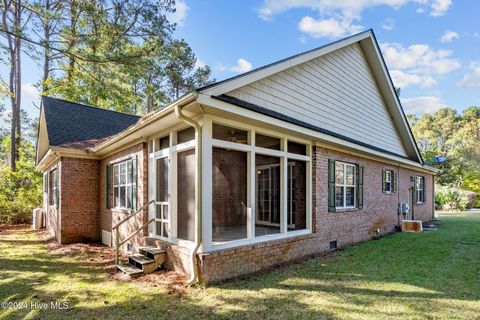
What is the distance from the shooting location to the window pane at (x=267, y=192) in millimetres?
9266

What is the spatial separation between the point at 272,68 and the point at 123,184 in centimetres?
528

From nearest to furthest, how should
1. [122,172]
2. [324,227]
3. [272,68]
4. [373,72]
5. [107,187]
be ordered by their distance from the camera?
[272,68]
[324,227]
[122,172]
[107,187]
[373,72]

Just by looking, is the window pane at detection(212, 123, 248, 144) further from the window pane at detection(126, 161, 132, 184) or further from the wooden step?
Result: the wooden step

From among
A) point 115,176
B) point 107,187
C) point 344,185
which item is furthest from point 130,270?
point 344,185

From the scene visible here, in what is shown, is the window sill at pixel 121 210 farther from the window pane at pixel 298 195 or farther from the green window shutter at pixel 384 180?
the green window shutter at pixel 384 180

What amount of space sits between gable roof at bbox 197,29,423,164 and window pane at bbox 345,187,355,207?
5.79 feet

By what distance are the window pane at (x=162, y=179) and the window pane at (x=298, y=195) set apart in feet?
11.5

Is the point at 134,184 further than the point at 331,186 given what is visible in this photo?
No

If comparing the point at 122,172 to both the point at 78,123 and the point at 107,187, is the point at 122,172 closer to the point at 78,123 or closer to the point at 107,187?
the point at 107,187

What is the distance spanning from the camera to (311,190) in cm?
729

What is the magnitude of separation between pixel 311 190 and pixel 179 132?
3.62 meters

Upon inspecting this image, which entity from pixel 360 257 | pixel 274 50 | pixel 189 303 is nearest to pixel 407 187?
pixel 360 257

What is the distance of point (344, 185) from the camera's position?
863cm

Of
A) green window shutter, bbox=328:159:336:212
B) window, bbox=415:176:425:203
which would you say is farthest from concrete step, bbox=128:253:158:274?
window, bbox=415:176:425:203
